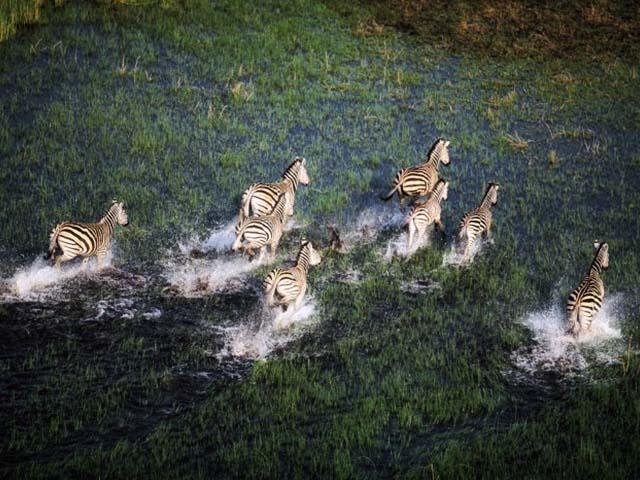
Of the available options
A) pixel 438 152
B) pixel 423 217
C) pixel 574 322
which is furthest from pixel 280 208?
pixel 574 322

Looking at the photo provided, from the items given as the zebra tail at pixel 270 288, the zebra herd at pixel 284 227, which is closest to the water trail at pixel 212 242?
the zebra herd at pixel 284 227

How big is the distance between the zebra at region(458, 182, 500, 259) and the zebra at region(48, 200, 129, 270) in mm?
4872

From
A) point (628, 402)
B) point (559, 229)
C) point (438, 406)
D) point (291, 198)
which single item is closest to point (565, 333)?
point (628, 402)

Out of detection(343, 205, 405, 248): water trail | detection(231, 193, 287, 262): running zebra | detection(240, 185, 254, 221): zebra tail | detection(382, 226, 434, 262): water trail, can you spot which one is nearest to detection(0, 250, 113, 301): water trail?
detection(231, 193, 287, 262): running zebra

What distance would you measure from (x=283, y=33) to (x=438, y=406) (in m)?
13.8

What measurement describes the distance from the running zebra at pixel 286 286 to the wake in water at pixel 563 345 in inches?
105

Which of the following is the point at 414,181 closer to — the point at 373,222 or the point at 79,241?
the point at 373,222

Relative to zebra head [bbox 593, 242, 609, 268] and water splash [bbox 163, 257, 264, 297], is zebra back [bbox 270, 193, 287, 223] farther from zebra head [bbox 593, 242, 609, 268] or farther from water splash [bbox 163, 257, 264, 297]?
zebra head [bbox 593, 242, 609, 268]

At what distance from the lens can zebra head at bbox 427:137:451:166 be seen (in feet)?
48.3

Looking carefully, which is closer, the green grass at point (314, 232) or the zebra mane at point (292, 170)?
the green grass at point (314, 232)

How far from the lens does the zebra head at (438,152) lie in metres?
14.7

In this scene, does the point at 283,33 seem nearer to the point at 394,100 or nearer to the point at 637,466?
the point at 394,100

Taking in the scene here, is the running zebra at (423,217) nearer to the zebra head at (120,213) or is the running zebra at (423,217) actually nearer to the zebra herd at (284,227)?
the zebra herd at (284,227)

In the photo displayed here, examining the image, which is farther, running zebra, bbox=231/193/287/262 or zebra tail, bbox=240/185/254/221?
zebra tail, bbox=240/185/254/221
